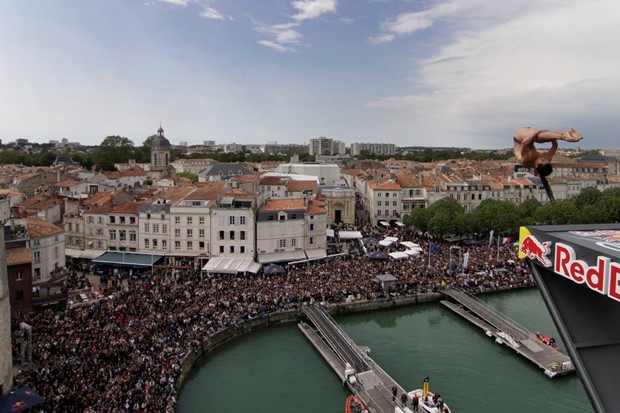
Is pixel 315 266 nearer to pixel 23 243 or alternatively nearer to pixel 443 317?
pixel 443 317

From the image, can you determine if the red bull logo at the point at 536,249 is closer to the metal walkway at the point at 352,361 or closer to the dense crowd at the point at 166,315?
the metal walkway at the point at 352,361

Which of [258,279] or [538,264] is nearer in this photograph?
[538,264]

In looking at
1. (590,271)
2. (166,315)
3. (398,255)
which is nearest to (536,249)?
(590,271)

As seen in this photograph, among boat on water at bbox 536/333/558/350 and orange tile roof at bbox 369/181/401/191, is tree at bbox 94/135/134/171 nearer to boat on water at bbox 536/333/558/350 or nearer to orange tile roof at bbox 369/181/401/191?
orange tile roof at bbox 369/181/401/191

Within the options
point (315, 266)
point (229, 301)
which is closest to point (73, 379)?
point (229, 301)

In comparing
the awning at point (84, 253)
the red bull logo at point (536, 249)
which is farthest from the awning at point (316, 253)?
the red bull logo at point (536, 249)

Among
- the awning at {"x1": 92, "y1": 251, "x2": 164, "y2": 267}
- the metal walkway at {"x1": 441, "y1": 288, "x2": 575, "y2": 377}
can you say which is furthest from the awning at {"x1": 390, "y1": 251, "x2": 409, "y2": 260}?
the awning at {"x1": 92, "y1": 251, "x2": 164, "y2": 267}
